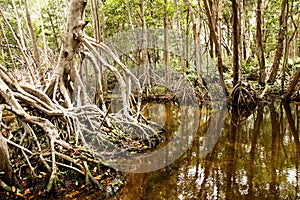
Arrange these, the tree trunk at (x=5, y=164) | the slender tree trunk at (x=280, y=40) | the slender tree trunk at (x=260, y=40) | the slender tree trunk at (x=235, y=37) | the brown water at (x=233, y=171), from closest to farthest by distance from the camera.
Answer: the tree trunk at (x=5, y=164) → the brown water at (x=233, y=171) → the slender tree trunk at (x=235, y=37) → the slender tree trunk at (x=280, y=40) → the slender tree trunk at (x=260, y=40)

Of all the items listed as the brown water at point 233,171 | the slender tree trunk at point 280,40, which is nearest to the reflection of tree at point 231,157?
the brown water at point 233,171

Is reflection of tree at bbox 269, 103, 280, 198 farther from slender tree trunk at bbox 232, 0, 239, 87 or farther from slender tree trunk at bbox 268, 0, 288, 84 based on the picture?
slender tree trunk at bbox 268, 0, 288, 84

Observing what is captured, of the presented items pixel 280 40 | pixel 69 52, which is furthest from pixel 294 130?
pixel 69 52

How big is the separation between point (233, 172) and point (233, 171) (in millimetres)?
41

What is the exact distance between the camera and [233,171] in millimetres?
4629

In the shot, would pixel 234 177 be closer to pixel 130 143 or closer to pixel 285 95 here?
pixel 130 143

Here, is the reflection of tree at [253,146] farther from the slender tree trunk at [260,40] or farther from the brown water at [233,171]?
the slender tree trunk at [260,40]

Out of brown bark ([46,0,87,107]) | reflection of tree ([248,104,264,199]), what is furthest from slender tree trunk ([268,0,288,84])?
brown bark ([46,0,87,107])

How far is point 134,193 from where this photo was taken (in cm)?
407

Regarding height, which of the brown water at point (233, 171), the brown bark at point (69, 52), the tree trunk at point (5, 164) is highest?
the brown bark at point (69, 52)

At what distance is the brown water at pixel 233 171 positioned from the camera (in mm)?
3936

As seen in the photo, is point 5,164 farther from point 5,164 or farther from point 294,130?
point 294,130

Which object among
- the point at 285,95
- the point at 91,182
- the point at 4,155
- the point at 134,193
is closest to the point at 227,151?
the point at 134,193

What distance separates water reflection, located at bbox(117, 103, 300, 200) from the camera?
3.94m
